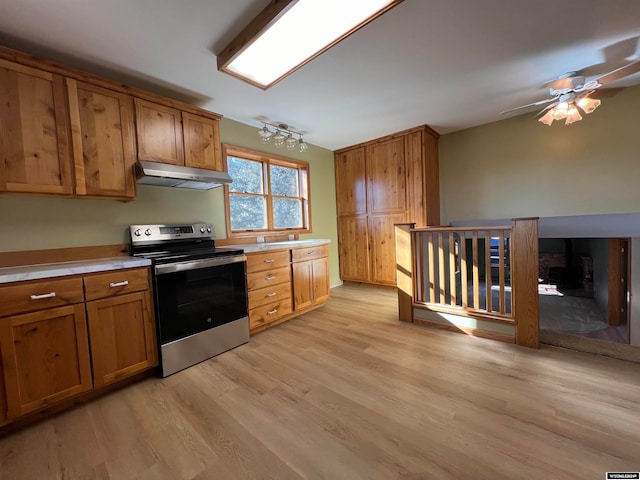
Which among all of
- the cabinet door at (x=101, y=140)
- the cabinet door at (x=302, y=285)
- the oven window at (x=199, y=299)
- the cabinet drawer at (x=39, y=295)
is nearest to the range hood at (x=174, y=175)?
the cabinet door at (x=101, y=140)

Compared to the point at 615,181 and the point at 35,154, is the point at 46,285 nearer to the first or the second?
the point at 35,154

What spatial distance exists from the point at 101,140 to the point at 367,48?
2177mm

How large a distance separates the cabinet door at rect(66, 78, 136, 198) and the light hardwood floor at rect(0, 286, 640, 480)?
5.16ft

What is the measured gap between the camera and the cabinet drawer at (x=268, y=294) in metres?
2.66

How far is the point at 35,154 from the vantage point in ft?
5.57

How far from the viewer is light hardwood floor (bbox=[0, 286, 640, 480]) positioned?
3.87 feet

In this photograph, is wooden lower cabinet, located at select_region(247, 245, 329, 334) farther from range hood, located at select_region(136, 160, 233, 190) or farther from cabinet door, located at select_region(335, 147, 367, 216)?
cabinet door, located at select_region(335, 147, 367, 216)

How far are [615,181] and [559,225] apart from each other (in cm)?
77

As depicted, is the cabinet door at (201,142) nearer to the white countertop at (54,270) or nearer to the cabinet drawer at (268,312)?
the white countertop at (54,270)

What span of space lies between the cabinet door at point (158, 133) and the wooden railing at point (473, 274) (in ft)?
8.08

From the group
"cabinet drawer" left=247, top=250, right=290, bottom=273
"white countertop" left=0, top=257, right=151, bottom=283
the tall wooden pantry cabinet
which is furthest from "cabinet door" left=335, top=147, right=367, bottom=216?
"white countertop" left=0, top=257, right=151, bottom=283

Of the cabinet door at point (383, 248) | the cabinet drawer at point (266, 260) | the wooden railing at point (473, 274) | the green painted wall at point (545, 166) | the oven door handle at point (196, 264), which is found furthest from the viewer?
the cabinet door at point (383, 248)

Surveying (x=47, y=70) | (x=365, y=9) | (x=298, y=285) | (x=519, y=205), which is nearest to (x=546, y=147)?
(x=519, y=205)

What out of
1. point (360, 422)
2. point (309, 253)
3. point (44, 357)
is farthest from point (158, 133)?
point (360, 422)
